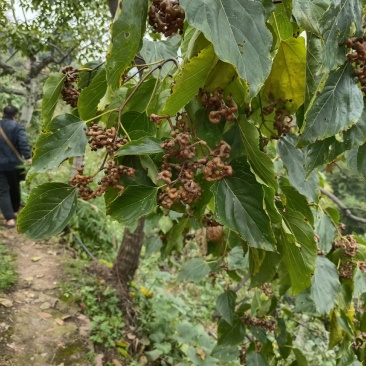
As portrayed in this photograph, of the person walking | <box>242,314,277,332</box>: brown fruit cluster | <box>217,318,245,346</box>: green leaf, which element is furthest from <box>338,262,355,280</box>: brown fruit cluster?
the person walking

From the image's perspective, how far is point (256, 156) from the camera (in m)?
0.63

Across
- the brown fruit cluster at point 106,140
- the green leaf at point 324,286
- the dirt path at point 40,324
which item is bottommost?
the dirt path at point 40,324

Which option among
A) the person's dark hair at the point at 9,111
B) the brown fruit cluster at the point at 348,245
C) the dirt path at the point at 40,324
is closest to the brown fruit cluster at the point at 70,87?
the brown fruit cluster at the point at 348,245

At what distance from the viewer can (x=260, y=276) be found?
0.95m

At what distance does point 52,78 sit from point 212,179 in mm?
455

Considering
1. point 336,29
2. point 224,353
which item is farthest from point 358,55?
point 224,353

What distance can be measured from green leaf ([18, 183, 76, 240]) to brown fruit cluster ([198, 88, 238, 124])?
12.2 inches

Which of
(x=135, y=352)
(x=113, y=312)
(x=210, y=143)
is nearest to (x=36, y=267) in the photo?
(x=113, y=312)

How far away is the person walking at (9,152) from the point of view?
3613 mm

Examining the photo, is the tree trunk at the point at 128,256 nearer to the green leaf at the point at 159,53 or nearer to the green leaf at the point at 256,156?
the green leaf at the point at 159,53

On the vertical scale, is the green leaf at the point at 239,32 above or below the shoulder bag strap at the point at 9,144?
above

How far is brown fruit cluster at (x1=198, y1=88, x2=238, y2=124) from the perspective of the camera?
61 cm

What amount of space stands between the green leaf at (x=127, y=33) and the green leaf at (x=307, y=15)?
23 cm

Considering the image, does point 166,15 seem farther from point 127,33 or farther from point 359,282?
point 359,282
